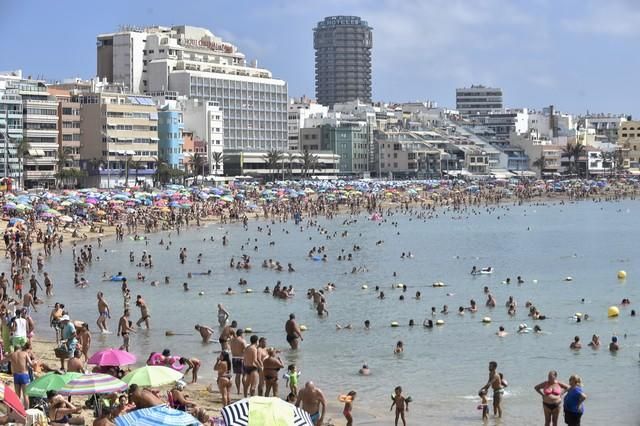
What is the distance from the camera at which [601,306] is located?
3522 centimetres

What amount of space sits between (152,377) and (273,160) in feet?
349

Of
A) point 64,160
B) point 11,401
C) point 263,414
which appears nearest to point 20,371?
point 11,401

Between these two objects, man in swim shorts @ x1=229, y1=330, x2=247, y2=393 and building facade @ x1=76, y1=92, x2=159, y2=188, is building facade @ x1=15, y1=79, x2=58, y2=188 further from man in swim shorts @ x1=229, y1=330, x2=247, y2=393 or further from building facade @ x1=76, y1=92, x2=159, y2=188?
man in swim shorts @ x1=229, y1=330, x2=247, y2=393

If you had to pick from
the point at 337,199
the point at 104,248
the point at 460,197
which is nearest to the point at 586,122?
the point at 460,197

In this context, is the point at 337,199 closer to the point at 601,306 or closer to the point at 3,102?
the point at 3,102

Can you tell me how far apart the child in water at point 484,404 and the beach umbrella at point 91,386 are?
7057 mm

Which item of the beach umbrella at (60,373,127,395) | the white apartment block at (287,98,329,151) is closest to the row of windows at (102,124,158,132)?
the white apartment block at (287,98,329,151)

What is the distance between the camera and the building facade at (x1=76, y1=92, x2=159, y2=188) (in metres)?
98.4

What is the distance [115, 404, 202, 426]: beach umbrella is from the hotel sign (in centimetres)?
12016

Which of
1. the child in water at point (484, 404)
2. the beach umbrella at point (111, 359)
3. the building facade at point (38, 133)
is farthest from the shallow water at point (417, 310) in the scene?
the building facade at point (38, 133)

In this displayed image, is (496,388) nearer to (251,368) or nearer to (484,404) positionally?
(484,404)

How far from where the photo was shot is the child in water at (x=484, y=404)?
19.3m

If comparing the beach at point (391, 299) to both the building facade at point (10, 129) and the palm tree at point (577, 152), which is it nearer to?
the building facade at point (10, 129)

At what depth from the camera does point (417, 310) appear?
112 ft
